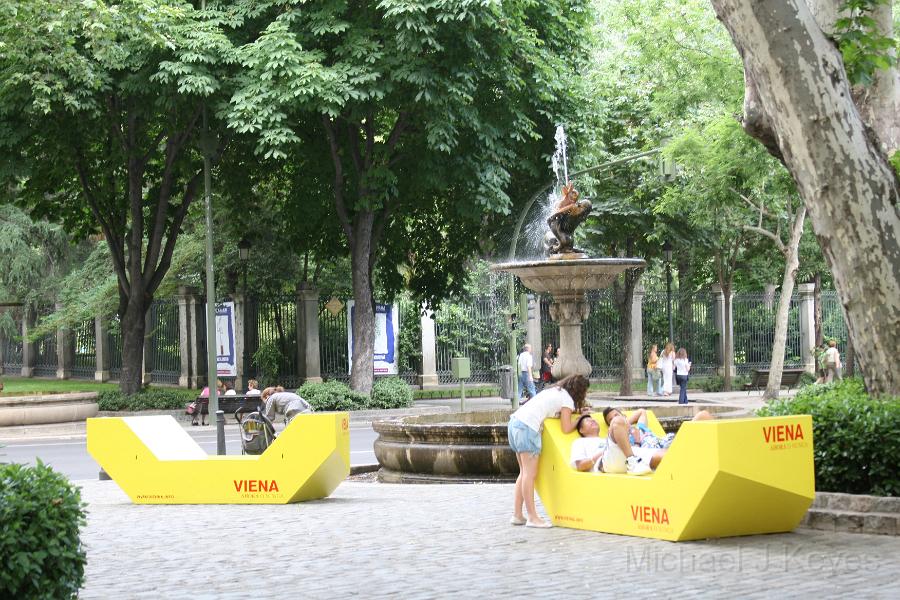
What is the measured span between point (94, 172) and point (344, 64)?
29.5 ft

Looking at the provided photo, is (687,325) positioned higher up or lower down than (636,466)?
higher up

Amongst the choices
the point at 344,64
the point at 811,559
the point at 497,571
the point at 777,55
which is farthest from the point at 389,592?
the point at 344,64

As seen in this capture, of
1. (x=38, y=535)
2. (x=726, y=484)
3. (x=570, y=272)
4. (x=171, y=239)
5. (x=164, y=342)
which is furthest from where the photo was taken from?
(x=164, y=342)

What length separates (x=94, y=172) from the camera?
3203 centimetres

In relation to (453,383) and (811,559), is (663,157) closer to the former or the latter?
(453,383)

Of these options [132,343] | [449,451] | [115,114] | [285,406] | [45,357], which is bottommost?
[449,451]

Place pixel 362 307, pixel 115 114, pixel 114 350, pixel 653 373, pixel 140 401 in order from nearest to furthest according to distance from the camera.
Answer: pixel 115 114, pixel 140 401, pixel 362 307, pixel 653 373, pixel 114 350

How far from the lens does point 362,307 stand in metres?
30.7

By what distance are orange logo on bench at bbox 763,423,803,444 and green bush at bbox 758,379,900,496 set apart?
82cm

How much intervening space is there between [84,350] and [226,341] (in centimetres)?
1409

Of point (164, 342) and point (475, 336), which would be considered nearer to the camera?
point (164, 342)

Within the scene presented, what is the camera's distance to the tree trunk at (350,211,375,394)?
30.5 m

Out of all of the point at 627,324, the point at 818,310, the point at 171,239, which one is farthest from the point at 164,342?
the point at 818,310

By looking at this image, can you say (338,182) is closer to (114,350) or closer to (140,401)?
(140,401)
